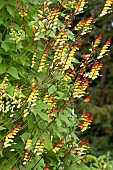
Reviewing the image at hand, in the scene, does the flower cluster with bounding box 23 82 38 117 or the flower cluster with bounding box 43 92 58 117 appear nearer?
the flower cluster with bounding box 23 82 38 117

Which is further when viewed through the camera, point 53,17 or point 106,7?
point 106,7

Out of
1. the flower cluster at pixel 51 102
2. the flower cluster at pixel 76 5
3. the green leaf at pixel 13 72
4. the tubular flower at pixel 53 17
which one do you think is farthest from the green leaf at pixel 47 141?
the flower cluster at pixel 76 5

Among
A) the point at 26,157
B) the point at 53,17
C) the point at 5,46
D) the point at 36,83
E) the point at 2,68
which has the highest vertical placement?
the point at 53,17

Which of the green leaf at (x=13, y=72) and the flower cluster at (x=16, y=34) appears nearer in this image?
the flower cluster at (x=16, y=34)

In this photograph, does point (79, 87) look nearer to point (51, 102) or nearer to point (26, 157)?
point (51, 102)

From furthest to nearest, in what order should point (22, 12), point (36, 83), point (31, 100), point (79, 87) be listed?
point (79, 87) < point (36, 83) < point (22, 12) < point (31, 100)

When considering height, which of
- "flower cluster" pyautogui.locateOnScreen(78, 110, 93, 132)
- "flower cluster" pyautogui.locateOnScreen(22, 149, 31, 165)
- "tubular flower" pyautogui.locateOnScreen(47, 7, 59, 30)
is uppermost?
"tubular flower" pyautogui.locateOnScreen(47, 7, 59, 30)

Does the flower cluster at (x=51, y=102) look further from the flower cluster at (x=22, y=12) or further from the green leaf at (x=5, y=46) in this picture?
the flower cluster at (x=22, y=12)

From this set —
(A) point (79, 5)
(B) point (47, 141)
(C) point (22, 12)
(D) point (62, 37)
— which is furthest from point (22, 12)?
Result: (B) point (47, 141)

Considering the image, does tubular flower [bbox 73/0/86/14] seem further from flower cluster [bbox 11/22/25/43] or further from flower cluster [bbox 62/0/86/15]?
flower cluster [bbox 11/22/25/43]

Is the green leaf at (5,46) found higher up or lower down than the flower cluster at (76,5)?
lower down

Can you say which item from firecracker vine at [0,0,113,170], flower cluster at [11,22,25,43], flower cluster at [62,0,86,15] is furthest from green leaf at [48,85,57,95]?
flower cluster at [62,0,86,15]

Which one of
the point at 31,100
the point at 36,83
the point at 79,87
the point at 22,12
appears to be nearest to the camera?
the point at 31,100

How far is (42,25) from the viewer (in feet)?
8.01
